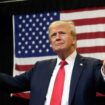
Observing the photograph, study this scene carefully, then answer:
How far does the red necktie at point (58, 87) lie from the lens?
1.99 meters

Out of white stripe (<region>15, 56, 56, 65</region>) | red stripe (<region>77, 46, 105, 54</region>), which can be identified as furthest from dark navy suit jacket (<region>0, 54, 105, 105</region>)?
white stripe (<region>15, 56, 56, 65</region>)

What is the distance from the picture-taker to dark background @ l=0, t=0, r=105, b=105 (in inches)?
130

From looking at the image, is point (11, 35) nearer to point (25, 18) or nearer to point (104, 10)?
point (25, 18)

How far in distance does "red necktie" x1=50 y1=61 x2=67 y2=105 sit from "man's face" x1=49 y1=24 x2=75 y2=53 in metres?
0.10

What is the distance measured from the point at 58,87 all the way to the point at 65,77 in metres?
0.07

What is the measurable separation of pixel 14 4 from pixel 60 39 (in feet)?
5.17

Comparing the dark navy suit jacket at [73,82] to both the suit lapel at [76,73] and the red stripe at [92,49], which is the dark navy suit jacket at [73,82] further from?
the red stripe at [92,49]

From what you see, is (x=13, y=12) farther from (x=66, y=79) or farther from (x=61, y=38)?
(x=66, y=79)

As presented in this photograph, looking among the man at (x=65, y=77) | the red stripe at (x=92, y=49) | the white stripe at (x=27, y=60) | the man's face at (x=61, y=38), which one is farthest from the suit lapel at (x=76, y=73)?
the white stripe at (x=27, y=60)

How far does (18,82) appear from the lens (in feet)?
7.36

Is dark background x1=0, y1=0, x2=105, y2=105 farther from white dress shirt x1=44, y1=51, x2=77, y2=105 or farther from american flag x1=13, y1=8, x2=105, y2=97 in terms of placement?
white dress shirt x1=44, y1=51, x2=77, y2=105

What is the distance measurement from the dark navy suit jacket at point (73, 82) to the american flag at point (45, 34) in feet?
3.67

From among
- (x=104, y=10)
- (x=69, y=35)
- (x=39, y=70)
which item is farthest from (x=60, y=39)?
(x=104, y=10)

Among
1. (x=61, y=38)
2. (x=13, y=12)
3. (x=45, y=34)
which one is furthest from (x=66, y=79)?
(x=13, y=12)
